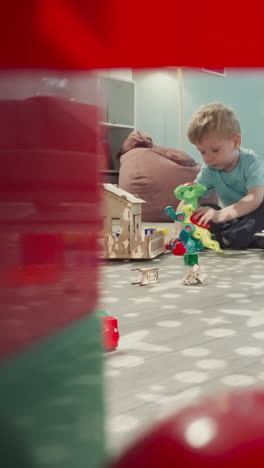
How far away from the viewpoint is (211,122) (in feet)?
5.27

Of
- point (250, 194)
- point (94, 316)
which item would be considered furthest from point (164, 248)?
point (94, 316)

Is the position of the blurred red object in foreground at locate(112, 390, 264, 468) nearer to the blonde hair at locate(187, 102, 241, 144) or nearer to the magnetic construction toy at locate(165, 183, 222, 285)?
the magnetic construction toy at locate(165, 183, 222, 285)

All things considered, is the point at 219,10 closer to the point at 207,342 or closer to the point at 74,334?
the point at 74,334

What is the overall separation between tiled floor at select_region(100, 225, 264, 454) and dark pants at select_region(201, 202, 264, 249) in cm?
55

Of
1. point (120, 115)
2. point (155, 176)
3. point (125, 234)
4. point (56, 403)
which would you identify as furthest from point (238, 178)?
point (56, 403)

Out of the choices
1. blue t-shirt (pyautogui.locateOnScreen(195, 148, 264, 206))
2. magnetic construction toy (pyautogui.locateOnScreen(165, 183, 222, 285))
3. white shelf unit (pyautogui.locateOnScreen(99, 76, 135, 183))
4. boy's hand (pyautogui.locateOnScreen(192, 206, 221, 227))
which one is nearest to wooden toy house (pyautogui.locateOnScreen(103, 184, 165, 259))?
magnetic construction toy (pyautogui.locateOnScreen(165, 183, 222, 285))

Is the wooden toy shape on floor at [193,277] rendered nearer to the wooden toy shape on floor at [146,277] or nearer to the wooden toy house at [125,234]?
the wooden toy shape on floor at [146,277]

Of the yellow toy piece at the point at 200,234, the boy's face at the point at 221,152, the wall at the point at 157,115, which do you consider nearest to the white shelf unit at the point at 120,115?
the wall at the point at 157,115

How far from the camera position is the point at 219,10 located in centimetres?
17

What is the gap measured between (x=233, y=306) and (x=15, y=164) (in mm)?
697

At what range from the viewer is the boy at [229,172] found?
1.62 m

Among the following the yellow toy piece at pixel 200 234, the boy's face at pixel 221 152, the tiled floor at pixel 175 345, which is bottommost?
the tiled floor at pixel 175 345

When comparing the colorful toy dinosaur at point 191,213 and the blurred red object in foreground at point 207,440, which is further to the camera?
the colorful toy dinosaur at point 191,213

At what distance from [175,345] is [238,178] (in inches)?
47.9
